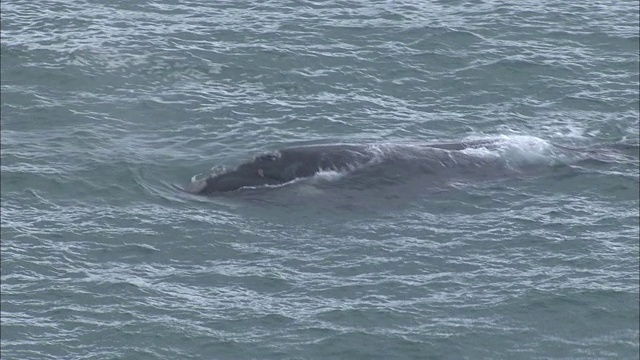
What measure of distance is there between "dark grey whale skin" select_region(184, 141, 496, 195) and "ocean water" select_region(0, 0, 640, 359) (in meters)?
0.57

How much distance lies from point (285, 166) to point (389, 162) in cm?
370

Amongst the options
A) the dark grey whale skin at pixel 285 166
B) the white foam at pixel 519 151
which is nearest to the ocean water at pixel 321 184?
the white foam at pixel 519 151

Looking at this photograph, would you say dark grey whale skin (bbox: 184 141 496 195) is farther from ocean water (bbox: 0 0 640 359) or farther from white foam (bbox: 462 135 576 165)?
white foam (bbox: 462 135 576 165)

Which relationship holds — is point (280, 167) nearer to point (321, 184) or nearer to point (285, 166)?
point (285, 166)

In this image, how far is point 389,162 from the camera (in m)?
47.5

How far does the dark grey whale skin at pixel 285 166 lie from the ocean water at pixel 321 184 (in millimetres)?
573

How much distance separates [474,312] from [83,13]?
1209 inches

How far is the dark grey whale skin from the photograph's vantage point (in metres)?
46.3

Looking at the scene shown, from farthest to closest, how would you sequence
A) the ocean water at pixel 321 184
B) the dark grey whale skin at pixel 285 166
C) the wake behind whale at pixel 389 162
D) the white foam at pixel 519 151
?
the white foam at pixel 519 151
the wake behind whale at pixel 389 162
the dark grey whale skin at pixel 285 166
the ocean water at pixel 321 184

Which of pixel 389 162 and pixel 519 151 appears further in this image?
pixel 519 151

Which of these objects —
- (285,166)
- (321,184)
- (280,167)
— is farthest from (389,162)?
(280,167)

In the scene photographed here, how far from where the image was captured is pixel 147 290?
1548 inches

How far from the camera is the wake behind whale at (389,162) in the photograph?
46.5 meters

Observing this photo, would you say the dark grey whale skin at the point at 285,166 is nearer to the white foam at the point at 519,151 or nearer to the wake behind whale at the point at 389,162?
the wake behind whale at the point at 389,162
